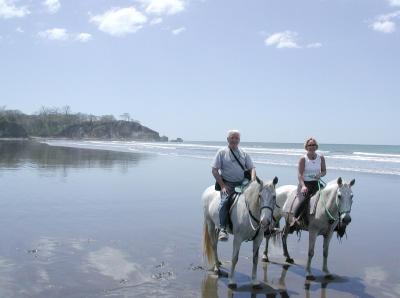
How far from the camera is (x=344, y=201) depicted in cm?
665

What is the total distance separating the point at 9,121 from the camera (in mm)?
116062

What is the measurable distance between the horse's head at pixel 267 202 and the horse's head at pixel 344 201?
49.2 inches

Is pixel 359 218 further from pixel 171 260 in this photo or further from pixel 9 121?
pixel 9 121

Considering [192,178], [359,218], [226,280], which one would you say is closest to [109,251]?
[226,280]

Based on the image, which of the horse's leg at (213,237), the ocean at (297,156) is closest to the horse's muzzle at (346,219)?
the horse's leg at (213,237)

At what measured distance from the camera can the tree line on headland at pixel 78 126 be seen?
14850cm

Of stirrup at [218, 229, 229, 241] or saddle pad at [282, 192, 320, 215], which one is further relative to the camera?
saddle pad at [282, 192, 320, 215]

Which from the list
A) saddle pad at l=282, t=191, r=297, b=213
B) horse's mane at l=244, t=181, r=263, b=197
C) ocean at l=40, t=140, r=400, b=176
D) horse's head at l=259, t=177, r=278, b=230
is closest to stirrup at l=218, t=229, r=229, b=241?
horse's mane at l=244, t=181, r=263, b=197

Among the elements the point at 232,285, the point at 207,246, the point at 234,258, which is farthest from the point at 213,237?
the point at 232,285

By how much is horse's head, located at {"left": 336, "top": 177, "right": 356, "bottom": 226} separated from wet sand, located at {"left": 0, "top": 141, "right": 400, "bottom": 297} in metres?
1.05

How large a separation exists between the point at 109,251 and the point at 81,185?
9461 millimetres

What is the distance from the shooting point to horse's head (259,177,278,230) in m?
5.99

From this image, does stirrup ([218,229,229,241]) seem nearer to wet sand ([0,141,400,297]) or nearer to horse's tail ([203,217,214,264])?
horse's tail ([203,217,214,264])

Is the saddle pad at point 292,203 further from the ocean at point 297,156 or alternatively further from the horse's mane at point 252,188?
the ocean at point 297,156
